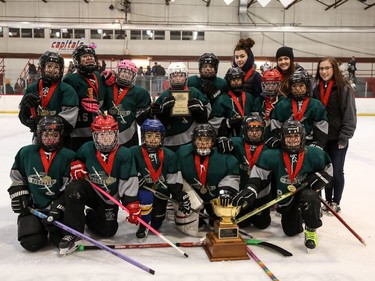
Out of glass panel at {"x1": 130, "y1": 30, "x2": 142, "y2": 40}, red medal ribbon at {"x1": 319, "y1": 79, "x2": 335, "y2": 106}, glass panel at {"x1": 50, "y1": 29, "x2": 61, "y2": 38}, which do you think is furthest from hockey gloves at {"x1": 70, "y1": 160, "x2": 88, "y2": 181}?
glass panel at {"x1": 50, "y1": 29, "x2": 61, "y2": 38}

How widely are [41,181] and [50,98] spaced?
69cm

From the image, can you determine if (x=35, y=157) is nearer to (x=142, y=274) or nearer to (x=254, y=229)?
(x=142, y=274)

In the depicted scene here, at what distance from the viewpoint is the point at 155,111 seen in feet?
10.3

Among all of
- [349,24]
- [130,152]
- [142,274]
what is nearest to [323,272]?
[142,274]

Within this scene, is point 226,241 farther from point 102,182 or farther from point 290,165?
point 102,182

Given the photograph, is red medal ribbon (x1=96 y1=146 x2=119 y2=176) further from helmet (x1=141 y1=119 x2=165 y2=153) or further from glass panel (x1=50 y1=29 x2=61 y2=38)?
glass panel (x1=50 y1=29 x2=61 y2=38)

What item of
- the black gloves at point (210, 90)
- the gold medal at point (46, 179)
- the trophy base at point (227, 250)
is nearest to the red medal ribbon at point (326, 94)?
the black gloves at point (210, 90)

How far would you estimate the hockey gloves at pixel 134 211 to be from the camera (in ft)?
8.42

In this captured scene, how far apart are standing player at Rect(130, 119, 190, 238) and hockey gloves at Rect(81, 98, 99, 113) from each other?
0.46m

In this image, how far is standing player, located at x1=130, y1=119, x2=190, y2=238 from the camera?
110 inches

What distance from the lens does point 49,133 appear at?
262 cm

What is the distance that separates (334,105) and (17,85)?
11.6 meters

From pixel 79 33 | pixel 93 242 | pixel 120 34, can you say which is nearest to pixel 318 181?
pixel 93 242

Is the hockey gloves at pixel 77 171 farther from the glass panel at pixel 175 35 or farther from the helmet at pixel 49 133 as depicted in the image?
the glass panel at pixel 175 35
